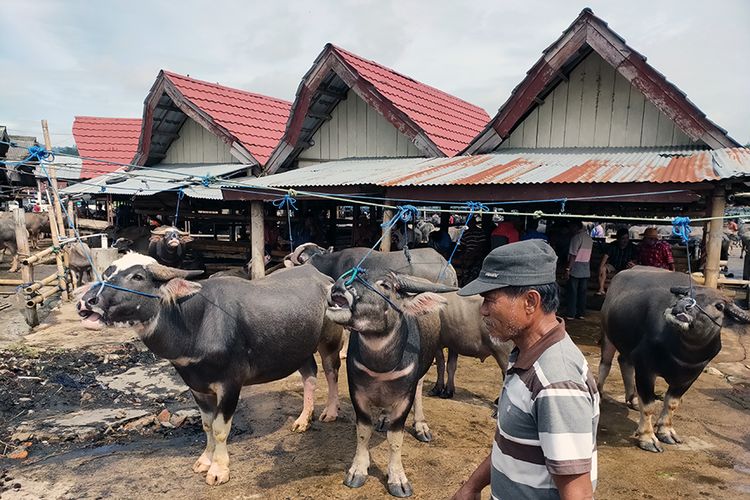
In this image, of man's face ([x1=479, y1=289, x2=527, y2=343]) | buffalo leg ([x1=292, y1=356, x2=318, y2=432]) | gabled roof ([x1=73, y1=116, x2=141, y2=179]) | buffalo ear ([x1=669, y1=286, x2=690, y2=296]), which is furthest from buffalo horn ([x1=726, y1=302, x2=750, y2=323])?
gabled roof ([x1=73, y1=116, x2=141, y2=179])

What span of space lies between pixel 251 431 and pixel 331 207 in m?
8.82

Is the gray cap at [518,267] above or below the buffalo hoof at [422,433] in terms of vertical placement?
above

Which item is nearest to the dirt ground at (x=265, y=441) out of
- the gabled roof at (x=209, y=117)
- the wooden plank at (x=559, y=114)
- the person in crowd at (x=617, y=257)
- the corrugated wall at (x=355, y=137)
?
the person in crowd at (x=617, y=257)

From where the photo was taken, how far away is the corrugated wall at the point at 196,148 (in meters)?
13.2

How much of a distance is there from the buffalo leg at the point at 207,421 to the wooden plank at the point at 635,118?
8330 millimetres

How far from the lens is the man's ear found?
12.7 ft

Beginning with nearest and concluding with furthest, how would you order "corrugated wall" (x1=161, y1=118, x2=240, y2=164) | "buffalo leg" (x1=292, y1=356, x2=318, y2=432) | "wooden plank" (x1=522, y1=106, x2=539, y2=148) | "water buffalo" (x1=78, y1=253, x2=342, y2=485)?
"water buffalo" (x1=78, y1=253, x2=342, y2=485)
"buffalo leg" (x1=292, y1=356, x2=318, y2=432)
"wooden plank" (x1=522, y1=106, x2=539, y2=148)
"corrugated wall" (x1=161, y1=118, x2=240, y2=164)

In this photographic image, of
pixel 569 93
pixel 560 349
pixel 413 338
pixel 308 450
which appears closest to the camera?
pixel 560 349

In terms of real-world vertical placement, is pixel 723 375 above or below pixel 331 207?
below

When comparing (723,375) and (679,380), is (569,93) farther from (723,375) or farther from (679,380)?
(679,380)

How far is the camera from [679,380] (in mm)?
4695

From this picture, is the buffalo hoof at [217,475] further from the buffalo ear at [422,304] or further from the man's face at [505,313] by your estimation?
the man's face at [505,313]

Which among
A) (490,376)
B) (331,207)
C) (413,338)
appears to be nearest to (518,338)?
(413,338)

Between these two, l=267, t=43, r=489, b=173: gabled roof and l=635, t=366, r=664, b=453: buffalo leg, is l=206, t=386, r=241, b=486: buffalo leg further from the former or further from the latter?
l=267, t=43, r=489, b=173: gabled roof
